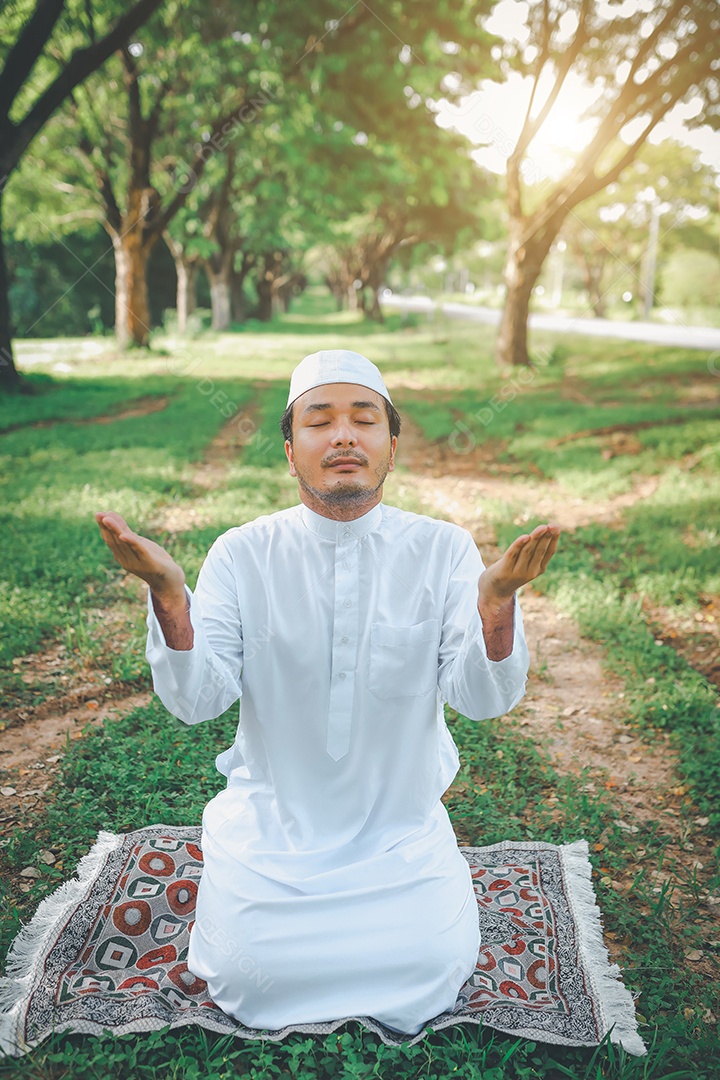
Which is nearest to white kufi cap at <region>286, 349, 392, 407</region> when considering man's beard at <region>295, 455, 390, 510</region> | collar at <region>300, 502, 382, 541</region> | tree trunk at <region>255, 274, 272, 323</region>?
man's beard at <region>295, 455, 390, 510</region>

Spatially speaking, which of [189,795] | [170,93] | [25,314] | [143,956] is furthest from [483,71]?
[25,314]

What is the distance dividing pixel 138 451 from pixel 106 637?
533cm

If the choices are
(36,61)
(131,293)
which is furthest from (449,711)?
(131,293)

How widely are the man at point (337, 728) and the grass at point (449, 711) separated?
0.25 meters

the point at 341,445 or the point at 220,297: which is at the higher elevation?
the point at 220,297

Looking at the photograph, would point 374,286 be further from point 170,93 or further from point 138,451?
point 138,451

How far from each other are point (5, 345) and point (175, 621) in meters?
13.2

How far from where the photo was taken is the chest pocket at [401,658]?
2.74m

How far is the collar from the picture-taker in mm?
2861

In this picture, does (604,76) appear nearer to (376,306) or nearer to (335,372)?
(335,372)

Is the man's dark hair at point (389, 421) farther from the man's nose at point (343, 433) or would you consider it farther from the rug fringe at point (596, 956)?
the rug fringe at point (596, 956)

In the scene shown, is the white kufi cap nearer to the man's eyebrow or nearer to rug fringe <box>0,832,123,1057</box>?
the man's eyebrow

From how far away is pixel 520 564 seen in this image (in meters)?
2.22

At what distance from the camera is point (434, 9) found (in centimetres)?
1261
